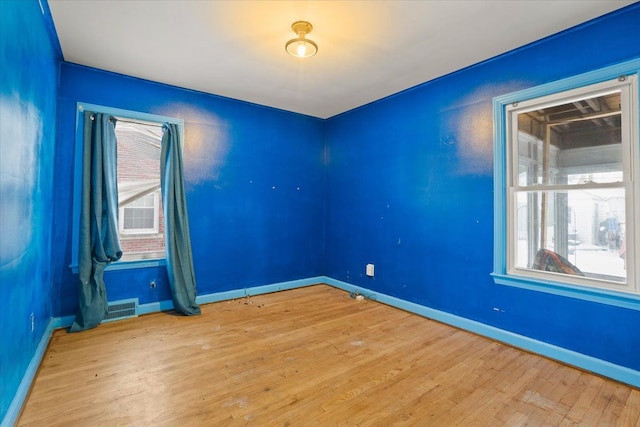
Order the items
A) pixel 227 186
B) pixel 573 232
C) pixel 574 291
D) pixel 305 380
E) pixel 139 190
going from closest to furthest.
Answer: pixel 305 380
pixel 574 291
pixel 573 232
pixel 139 190
pixel 227 186

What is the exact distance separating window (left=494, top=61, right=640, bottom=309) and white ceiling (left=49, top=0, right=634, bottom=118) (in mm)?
572

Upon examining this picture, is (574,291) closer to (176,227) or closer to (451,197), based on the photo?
(451,197)

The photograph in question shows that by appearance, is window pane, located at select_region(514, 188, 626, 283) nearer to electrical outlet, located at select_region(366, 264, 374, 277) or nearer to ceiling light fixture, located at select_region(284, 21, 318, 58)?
electrical outlet, located at select_region(366, 264, 374, 277)

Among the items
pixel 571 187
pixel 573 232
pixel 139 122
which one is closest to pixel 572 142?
pixel 571 187

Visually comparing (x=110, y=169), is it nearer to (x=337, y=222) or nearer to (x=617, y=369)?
(x=337, y=222)

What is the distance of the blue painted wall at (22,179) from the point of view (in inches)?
59.8

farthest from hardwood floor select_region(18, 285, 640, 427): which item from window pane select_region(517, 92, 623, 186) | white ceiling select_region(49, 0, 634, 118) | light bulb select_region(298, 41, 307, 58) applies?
white ceiling select_region(49, 0, 634, 118)

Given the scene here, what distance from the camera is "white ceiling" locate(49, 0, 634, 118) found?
87.9 inches

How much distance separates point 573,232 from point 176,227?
12.7 ft

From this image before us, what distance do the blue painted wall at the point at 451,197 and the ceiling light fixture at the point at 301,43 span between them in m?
1.60

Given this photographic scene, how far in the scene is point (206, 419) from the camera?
174cm

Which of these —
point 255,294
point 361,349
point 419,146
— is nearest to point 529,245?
point 419,146

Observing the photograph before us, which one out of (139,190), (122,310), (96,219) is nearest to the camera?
(96,219)

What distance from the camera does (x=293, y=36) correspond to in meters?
2.62
